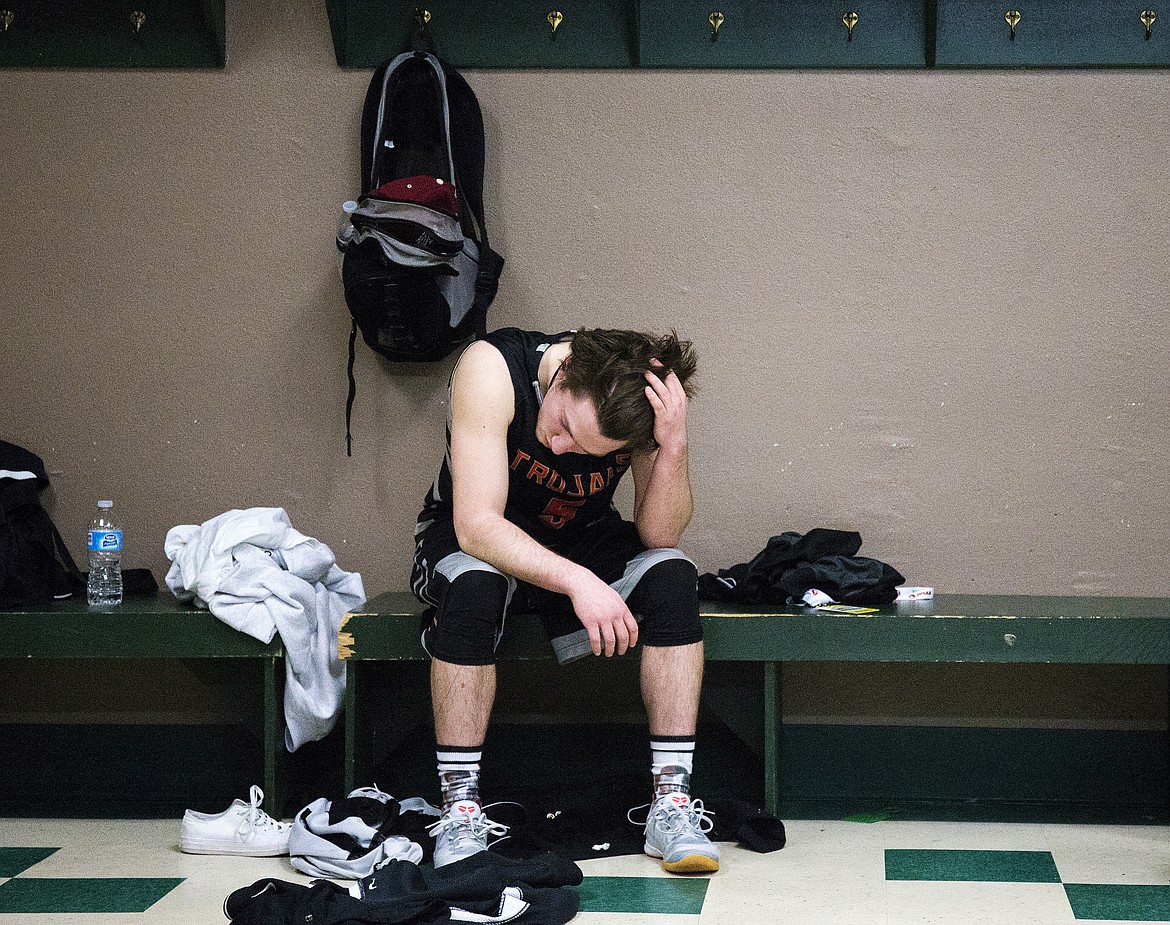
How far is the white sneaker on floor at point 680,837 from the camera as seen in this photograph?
7.22 ft

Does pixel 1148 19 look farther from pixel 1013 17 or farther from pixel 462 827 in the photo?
pixel 462 827

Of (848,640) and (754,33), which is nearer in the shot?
Result: (848,640)

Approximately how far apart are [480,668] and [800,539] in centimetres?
Answer: 93

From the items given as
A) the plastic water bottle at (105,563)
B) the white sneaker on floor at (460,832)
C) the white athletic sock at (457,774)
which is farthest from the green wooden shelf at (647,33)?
the white sneaker on floor at (460,832)

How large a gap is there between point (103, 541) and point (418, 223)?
3.39 feet

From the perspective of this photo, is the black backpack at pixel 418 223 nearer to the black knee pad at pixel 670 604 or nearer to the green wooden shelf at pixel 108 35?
the green wooden shelf at pixel 108 35

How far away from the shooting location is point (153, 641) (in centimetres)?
268

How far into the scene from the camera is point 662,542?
8.39 feet

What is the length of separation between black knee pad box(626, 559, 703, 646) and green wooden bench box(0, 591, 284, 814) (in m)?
0.81

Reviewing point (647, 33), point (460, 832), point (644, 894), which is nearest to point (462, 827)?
point (460, 832)

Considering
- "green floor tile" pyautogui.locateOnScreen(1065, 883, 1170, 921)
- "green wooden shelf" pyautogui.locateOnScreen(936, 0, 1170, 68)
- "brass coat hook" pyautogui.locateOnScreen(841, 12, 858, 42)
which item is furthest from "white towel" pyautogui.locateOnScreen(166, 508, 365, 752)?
"green wooden shelf" pyautogui.locateOnScreen(936, 0, 1170, 68)

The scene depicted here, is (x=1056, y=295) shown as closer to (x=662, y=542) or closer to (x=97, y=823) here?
(x=662, y=542)

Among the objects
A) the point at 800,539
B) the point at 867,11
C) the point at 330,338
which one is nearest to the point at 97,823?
the point at 330,338

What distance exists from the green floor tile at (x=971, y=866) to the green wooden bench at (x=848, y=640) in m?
0.35
